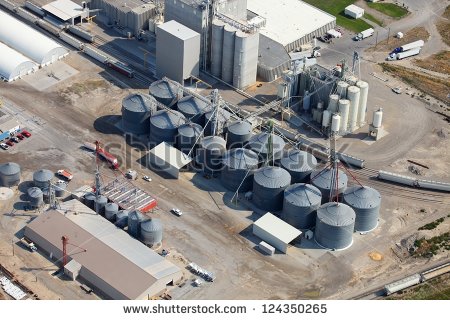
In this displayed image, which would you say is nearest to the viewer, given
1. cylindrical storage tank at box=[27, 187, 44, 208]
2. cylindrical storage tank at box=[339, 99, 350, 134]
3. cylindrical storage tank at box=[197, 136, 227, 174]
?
cylindrical storage tank at box=[27, 187, 44, 208]

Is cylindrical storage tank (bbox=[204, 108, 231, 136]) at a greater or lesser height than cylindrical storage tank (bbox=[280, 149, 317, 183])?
greater

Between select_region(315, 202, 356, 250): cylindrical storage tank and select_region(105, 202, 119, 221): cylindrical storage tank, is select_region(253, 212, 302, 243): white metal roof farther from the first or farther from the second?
select_region(105, 202, 119, 221): cylindrical storage tank

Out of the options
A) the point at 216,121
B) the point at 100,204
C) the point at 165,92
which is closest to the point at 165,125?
the point at 216,121

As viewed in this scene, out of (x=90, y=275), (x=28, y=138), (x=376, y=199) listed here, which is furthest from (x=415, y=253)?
(x=28, y=138)

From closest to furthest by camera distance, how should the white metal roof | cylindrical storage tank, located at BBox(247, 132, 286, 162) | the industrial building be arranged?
1. the industrial building
2. the white metal roof
3. cylindrical storage tank, located at BBox(247, 132, 286, 162)

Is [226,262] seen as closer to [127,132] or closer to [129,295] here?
[129,295]

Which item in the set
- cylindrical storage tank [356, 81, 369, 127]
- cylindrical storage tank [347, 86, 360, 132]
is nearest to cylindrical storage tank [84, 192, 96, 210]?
cylindrical storage tank [347, 86, 360, 132]
